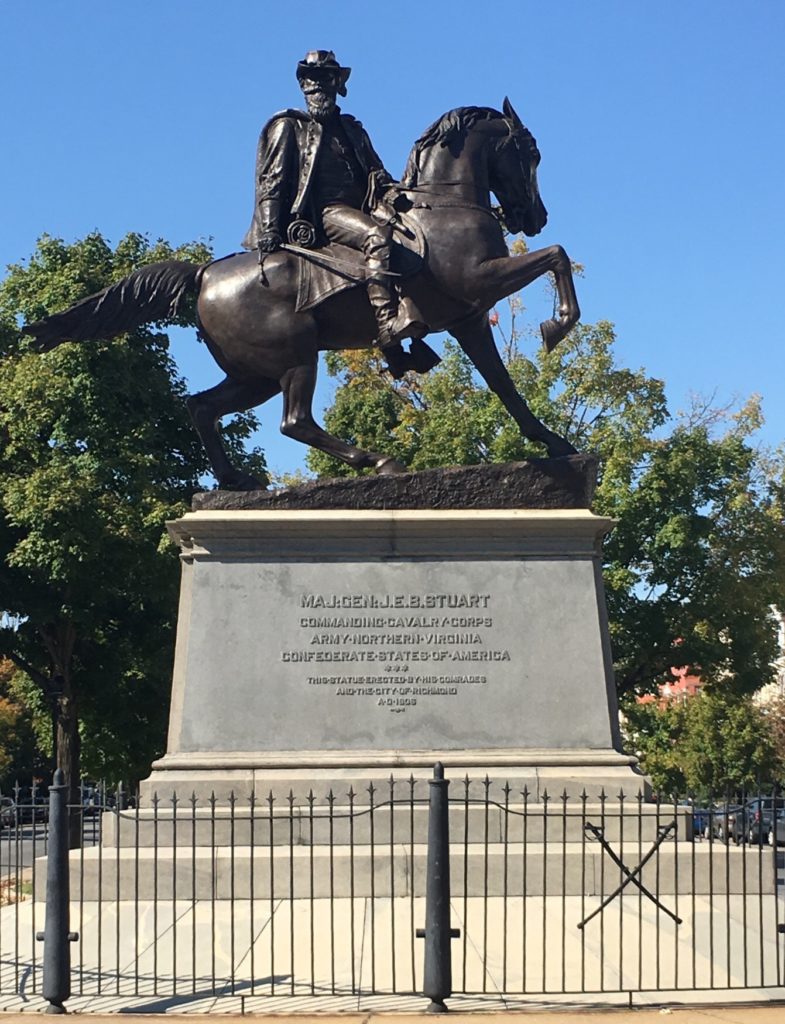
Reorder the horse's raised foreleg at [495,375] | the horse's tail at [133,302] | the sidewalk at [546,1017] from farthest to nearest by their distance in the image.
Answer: the horse's tail at [133,302], the horse's raised foreleg at [495,375], the sidewalk at [546,1017]

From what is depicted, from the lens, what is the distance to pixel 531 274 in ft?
42.4

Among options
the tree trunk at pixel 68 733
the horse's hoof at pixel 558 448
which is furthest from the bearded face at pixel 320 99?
the tree trunk at pixel 68 733

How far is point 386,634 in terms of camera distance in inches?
478

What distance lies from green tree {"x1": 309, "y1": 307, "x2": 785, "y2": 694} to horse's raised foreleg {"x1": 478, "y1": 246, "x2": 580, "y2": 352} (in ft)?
59.9

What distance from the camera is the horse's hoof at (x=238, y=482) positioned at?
44.3ft

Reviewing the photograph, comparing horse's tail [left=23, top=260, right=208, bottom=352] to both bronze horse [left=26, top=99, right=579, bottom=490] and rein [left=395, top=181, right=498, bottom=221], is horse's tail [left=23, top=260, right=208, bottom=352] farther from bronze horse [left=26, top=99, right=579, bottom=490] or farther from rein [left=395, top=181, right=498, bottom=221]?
rein [left=395, top=181, right=498, bottom=221]

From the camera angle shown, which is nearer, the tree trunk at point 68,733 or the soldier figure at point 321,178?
the soldier figure at point 321,178

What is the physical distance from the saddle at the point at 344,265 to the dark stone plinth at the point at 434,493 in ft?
5.61

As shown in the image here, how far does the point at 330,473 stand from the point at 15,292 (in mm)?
8215

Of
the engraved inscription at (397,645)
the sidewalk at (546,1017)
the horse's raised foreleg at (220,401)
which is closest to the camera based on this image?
the sidewalk at (546,1017)

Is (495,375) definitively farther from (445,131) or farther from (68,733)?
(68,733)

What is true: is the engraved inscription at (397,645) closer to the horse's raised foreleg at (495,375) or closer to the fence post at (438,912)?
the horse's raised foreleg at (495,375)

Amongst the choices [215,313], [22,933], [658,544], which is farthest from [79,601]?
[22,933]

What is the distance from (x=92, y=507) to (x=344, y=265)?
54.0 ft
